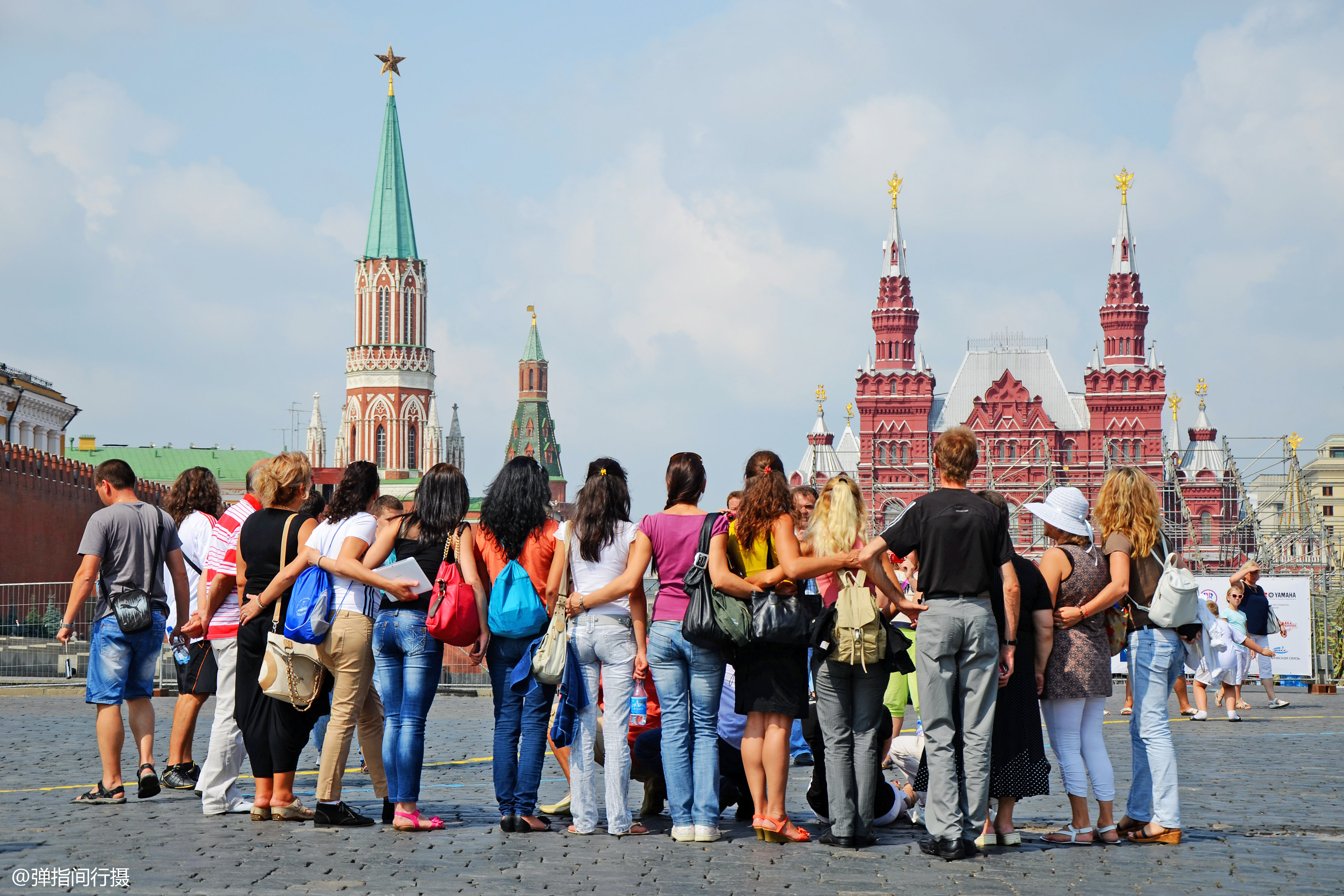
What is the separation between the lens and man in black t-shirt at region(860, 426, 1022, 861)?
5.87 metres

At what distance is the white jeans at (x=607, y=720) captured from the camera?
6297mm

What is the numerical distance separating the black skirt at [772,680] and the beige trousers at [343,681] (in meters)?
1.68

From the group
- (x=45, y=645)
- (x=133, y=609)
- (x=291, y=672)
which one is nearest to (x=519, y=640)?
(x=291, y=672)

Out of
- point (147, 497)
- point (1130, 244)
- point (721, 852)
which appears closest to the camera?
point (721, 852)

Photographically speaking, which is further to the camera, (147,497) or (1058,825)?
(147,497)

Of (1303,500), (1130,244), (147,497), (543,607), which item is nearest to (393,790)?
(543,607)

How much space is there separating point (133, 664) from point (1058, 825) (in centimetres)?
461

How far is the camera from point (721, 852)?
5.92 m

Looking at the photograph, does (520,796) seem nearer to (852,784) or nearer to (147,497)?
(852,784)

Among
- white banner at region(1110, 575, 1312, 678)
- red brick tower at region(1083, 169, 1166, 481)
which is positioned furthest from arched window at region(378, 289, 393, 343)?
white banner at region(1110, 575, 1312, 678)

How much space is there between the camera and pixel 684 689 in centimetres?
625

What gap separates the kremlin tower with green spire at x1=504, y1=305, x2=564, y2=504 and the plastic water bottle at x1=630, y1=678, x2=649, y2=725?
12888 centimetres

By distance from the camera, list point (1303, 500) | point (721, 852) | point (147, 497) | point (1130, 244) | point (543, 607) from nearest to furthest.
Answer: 1. point (721, 852)
2. point (543, 607)
3. point (1303, 500)
4. point (147, 497)
5. point (1130, 244)

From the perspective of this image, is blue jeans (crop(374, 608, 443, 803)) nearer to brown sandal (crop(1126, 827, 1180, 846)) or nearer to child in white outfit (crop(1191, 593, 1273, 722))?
brown sandal (crop(1126, 827, 1180, 846))
